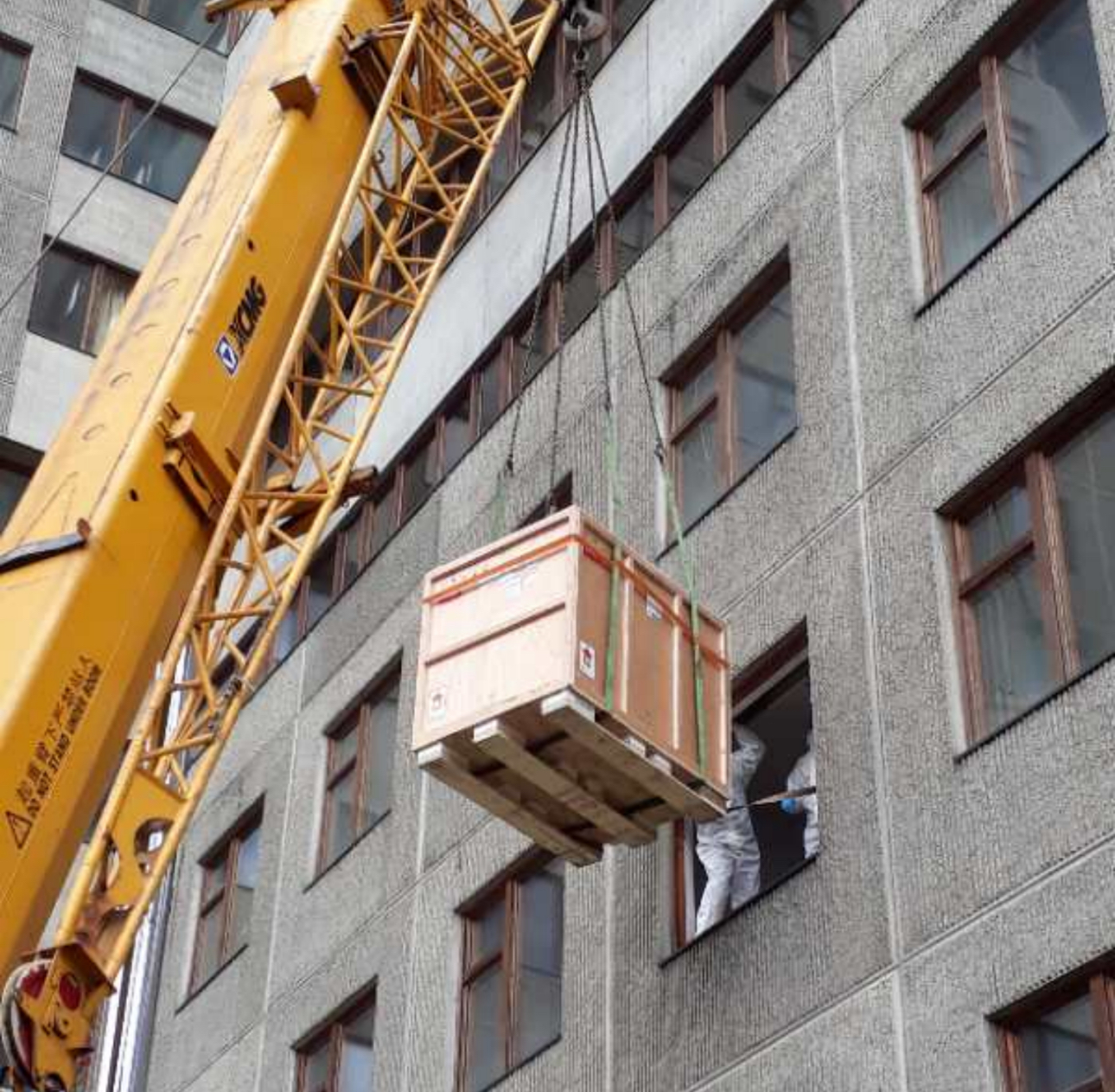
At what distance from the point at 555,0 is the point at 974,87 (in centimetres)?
828

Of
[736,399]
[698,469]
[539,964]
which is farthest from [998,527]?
[539,964]

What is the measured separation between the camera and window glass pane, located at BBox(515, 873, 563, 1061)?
67.3 feet

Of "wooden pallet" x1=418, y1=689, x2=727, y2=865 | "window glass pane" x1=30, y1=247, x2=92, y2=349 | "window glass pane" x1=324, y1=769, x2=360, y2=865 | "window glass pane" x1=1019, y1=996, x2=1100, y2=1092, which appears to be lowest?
"window glass pane" x1=1019, y1=996, x2=1100, y2=1092

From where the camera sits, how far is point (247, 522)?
18438mm

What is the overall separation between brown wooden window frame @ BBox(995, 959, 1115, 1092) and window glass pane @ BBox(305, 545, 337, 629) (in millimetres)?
16790

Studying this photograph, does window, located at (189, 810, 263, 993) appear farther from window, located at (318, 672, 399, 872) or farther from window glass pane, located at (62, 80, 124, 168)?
window glass pane, located at (62, 80, 124, 168)

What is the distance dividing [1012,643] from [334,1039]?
11.4 m

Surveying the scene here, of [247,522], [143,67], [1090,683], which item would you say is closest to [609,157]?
[247,522]

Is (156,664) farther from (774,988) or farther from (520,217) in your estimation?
(520,217)

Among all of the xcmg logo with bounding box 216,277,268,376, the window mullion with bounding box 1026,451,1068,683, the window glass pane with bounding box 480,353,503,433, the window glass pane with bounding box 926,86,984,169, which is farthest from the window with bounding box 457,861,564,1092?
the window glass pane with bounding box 926,86,984,169

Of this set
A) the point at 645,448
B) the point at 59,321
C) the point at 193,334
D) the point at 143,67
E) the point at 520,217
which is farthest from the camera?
the point at 143,67

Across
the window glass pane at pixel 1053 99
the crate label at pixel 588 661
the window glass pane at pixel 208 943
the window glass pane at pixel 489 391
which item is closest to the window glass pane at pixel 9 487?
the window glass pane at pixel 208 943

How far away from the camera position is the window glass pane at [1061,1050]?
14109mm

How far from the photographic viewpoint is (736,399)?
69.7 ft
